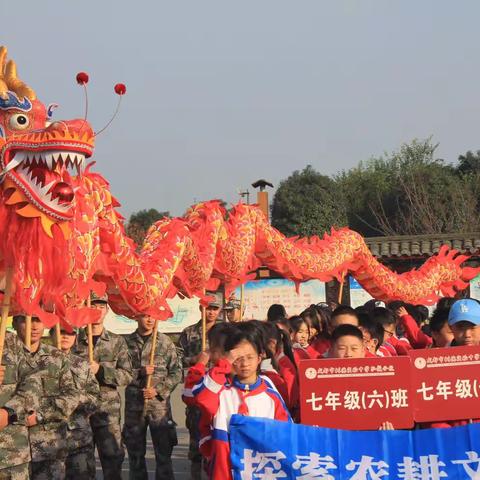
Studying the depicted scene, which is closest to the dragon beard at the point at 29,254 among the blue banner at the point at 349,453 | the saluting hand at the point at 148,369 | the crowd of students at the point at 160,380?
the crowd of students at the point at 160,380

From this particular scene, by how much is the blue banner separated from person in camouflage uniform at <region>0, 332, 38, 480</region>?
126 cm

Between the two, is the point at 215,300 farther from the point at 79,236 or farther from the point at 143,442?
the point at 79,236

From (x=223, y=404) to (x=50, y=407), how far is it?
4.77 ft

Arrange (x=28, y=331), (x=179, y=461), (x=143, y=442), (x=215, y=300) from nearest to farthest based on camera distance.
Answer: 1. (x=28, y=331)
2. (x=143, y=442)
3. (x=215, y=300)
4. (x=179, y=461)

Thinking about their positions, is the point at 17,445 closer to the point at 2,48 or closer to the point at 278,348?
the point at 278,348

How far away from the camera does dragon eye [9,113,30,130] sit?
17.0 feet

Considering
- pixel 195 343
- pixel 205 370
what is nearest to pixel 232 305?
pixel 195 343

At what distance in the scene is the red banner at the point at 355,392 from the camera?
4348mm

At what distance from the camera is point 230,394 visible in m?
4.13

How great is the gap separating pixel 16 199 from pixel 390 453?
244cm

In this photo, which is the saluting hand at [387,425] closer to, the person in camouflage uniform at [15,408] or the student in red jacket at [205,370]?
the student in red jacket at [205,370]

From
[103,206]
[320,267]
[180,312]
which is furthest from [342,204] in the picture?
[103,206]

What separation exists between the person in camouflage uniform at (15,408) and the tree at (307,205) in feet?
77.8

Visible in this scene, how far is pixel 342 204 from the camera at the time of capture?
98.5ft
